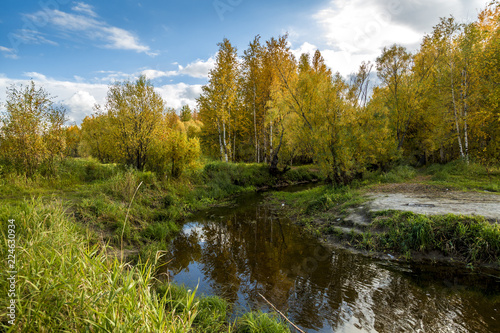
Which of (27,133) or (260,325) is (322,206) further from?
(27,133)

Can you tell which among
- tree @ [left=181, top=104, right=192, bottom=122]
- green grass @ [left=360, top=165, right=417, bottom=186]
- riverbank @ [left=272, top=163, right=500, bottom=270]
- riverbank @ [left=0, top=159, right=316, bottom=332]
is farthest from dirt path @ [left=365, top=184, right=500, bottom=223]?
tree @ [left=181, top=104, right=192, bottom=122]

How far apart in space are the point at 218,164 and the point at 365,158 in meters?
10.5

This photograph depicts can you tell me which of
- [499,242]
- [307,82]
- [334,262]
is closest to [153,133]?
[307,82]

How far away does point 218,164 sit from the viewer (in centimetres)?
1864

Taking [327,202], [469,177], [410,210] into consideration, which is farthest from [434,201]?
[469,177]

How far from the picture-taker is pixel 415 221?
6.48 m

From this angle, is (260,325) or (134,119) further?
(134,119)

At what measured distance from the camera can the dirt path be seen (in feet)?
21.8

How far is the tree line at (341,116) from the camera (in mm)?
11562

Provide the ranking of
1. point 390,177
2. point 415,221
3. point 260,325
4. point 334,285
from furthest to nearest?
point 390,177 < point 415,221 < point 334,285 < point 260,325

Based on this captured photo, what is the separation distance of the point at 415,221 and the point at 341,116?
644cm

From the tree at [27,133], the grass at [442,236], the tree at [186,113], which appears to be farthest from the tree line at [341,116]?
the tree at [186,113]

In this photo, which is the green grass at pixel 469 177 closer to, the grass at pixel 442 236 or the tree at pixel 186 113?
the grass at pixel 442 236

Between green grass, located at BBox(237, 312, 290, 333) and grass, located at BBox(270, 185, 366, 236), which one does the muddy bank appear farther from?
green grass, located at BBox(237, 312, 290, 333)
